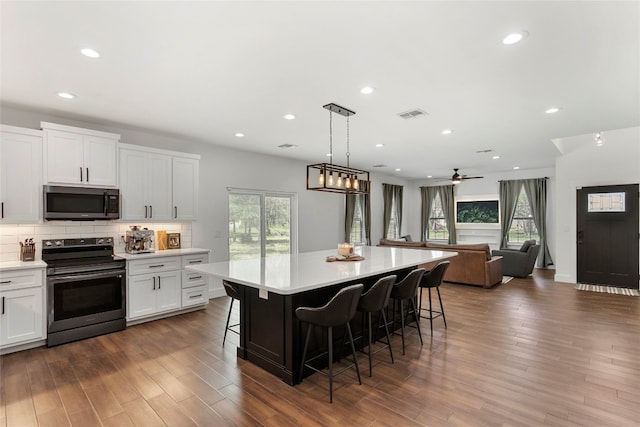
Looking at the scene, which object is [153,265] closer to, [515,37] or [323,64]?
[323,64]

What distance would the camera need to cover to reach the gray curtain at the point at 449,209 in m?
10.7

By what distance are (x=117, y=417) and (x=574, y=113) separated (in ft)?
18.7

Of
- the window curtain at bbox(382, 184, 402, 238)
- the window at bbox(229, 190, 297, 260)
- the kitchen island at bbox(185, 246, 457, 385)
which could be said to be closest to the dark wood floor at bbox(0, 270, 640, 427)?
the kitchen island at bbox(185, 246, 457, 385)

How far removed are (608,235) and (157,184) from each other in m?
8.35

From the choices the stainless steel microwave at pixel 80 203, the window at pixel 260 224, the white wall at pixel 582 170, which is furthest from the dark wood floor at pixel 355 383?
the white wall at pixel 582 170

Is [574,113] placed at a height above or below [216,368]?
above

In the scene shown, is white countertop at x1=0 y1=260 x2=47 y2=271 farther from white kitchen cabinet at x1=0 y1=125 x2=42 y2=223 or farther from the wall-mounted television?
the wall-mounted television

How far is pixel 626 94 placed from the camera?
3.48 m

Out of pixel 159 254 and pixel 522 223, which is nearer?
pixel 159 254

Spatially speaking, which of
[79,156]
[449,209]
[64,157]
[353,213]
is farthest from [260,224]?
[449,209]

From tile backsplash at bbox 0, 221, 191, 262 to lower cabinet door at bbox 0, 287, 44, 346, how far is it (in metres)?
0.68

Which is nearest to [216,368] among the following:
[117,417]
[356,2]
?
[117,417]

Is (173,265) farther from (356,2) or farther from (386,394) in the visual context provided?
(356,2)

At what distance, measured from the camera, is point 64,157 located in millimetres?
3955
